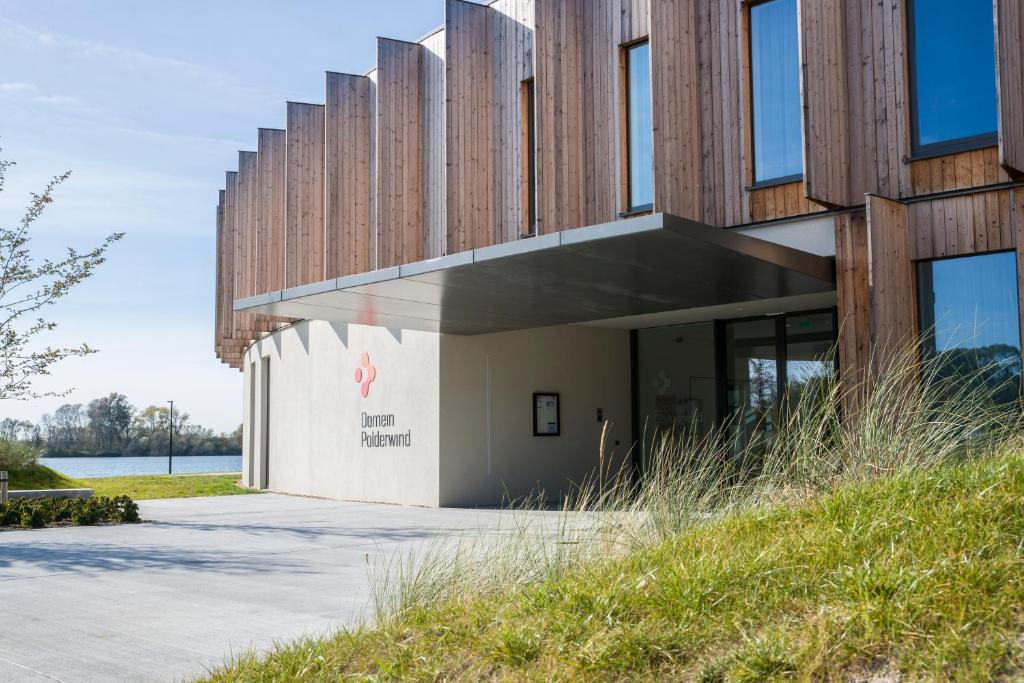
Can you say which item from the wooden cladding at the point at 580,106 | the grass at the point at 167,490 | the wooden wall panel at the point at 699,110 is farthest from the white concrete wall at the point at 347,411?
the wooden wall panel at the point at 699,110

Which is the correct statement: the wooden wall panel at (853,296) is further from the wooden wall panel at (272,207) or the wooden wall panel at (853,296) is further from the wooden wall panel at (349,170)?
the wooden wall panel at (272,207)

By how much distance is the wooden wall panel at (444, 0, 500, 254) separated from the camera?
50.7 feet

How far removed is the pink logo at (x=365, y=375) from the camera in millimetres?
18188

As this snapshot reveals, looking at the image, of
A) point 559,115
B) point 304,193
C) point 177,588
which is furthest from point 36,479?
point 177,588

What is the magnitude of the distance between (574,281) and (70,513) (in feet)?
26.6

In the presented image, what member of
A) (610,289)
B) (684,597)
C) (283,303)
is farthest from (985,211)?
(283,303)

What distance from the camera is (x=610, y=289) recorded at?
12125mm

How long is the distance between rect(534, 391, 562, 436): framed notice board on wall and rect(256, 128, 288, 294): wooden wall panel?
347 inches

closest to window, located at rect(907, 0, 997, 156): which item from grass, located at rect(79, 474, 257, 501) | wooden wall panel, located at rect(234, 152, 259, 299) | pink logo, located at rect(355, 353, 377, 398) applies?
pink logo, located at rect(355, 353, 377, 398)

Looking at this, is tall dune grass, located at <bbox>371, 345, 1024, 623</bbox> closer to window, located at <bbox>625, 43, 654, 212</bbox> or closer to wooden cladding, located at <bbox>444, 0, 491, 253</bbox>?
window, located at <bbox>625, 43, 654, 212</bbox>

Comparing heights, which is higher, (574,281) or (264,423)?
(574,281)

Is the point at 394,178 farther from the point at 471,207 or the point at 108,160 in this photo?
the point at 108,160

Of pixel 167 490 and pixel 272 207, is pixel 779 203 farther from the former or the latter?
pixel 167 490

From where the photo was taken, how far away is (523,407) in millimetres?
16875
